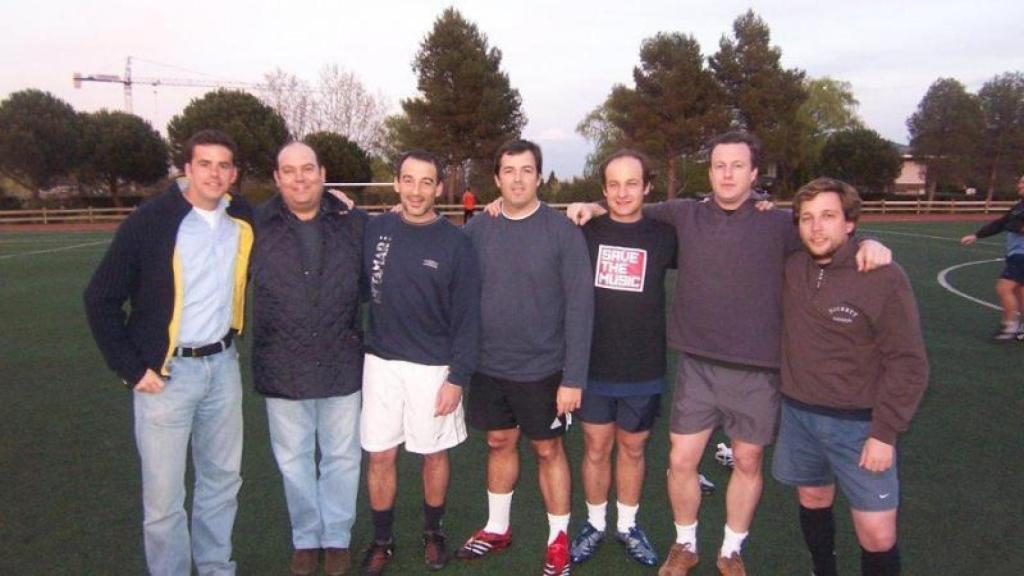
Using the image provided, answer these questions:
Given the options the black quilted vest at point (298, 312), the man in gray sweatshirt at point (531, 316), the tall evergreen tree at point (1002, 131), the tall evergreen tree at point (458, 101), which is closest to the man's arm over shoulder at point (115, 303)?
the black quilted vest at point (298, 312)

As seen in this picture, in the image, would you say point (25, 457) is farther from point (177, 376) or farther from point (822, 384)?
point (822, 384)

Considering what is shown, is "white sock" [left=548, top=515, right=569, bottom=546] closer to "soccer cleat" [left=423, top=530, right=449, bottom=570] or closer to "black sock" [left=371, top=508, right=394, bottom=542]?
"soccer cleat" [left=423, top=530, right=449, bottom=570]

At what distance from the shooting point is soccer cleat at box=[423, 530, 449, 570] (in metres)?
3.51

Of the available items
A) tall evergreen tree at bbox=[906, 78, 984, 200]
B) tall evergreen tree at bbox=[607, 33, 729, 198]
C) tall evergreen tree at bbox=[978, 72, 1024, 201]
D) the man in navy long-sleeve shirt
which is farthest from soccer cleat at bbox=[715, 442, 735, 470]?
tall evergreen tree at bbox=[978, 72, 1024, 201]

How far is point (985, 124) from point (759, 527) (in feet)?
167

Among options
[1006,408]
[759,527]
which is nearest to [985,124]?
[1006,408]

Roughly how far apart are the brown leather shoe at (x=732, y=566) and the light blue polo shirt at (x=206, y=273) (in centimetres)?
255

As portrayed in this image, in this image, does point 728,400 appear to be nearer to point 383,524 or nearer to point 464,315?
point 464,315

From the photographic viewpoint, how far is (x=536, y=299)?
329 centimetres

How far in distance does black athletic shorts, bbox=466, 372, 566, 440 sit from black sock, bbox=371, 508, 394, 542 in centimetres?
63

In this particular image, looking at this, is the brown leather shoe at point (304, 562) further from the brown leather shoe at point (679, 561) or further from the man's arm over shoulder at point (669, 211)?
the man's arm over shoulder at point (669, 211)

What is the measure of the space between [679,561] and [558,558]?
578 millimetres

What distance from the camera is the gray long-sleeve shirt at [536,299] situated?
10.7ft

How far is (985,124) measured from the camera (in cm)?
4472
